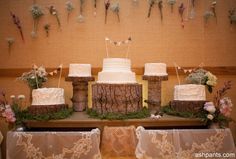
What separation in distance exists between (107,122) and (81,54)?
1068 mm

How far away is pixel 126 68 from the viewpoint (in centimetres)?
244

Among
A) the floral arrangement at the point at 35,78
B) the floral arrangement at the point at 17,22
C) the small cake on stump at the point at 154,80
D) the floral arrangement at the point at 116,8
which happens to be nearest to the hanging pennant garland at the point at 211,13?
the small cake on stump at the point at 154,80

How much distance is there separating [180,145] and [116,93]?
0.71 meters

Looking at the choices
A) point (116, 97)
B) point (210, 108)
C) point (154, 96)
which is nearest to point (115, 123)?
point (116, 97)

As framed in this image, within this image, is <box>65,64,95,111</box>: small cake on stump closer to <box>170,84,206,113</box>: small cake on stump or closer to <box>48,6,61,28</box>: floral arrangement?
<box>48,6,61,28</box>: floral arrangement

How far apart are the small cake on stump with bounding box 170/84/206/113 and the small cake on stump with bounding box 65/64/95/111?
89 cm

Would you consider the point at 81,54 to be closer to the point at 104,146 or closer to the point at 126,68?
the point at 126,68

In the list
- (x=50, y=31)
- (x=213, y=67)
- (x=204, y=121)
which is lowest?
(x=204, y=121)

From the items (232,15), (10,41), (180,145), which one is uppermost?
(232,15)

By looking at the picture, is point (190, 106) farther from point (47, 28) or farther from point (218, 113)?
point (47, 28)

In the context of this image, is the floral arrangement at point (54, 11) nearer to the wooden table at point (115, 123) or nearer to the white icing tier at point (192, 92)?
the wooden table at point (115, 123)

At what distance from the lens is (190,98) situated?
2.34 meters

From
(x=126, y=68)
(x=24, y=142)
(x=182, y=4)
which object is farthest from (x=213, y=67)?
(x=24, y=142)

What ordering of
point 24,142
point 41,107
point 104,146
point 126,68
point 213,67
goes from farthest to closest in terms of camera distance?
1. point 213,67
2. point 126,68
3. point 41,107
4. point 104,146
5. point 24,142
